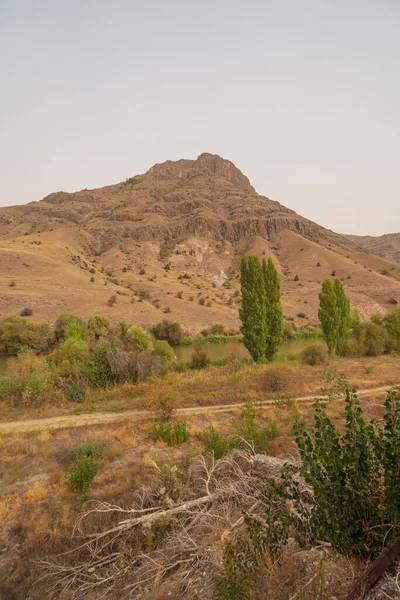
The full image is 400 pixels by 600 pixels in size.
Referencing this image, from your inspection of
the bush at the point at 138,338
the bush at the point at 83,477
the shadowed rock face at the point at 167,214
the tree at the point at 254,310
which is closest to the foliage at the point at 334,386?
the tree at the point at 254,310

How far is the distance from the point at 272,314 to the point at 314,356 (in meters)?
5.09

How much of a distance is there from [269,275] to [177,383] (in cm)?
1485

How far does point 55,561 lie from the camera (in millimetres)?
5469

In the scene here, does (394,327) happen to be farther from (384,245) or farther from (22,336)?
(384,245)

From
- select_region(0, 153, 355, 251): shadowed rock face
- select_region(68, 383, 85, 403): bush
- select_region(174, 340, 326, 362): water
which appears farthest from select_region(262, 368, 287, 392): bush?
select_region(0, 153, 355, 251): shadowed rock face

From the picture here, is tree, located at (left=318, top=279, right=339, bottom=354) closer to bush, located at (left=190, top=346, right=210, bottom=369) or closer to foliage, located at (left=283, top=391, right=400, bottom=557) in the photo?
bush, located at (left=190, top=346, right=210, bottom=369)

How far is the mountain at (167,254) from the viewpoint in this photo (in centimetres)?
5134

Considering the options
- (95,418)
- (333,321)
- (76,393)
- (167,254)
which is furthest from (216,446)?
(167,254)

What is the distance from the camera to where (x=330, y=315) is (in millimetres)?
29547

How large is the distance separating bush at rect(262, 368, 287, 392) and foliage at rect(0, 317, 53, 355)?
27904 mm

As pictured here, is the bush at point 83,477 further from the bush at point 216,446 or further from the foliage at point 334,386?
the foliage at point 334,386

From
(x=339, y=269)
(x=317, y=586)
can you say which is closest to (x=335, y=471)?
(x=317, y=586)

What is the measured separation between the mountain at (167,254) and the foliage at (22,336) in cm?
533

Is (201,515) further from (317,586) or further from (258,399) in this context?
(258,399)
